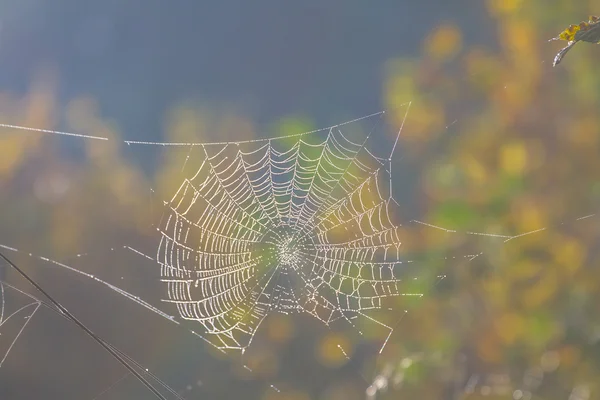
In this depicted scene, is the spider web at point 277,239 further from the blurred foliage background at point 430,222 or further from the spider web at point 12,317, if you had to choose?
the blurred foliage background at point 430,222

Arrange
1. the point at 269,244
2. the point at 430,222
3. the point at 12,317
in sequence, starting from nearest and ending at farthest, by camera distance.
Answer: the point at 269,244 < the point at 430,222 < the point at 12,317

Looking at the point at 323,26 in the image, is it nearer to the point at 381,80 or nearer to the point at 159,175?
the point at 381,80

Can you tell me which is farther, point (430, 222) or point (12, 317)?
point (12, 317)

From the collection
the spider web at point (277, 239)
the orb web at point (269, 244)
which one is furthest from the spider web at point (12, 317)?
the orb web at point (269, 244)

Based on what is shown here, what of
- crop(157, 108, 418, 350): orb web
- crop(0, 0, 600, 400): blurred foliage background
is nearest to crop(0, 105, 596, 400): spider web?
crop(157, 108, 418, 350): orb web

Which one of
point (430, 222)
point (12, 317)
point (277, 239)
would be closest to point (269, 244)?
point (277, 239)

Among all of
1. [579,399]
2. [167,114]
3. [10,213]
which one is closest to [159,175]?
[167,114]

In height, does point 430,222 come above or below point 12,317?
above

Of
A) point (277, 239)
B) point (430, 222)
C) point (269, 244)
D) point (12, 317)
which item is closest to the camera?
point (277, 239)

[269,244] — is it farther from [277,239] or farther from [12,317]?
[12,317]
